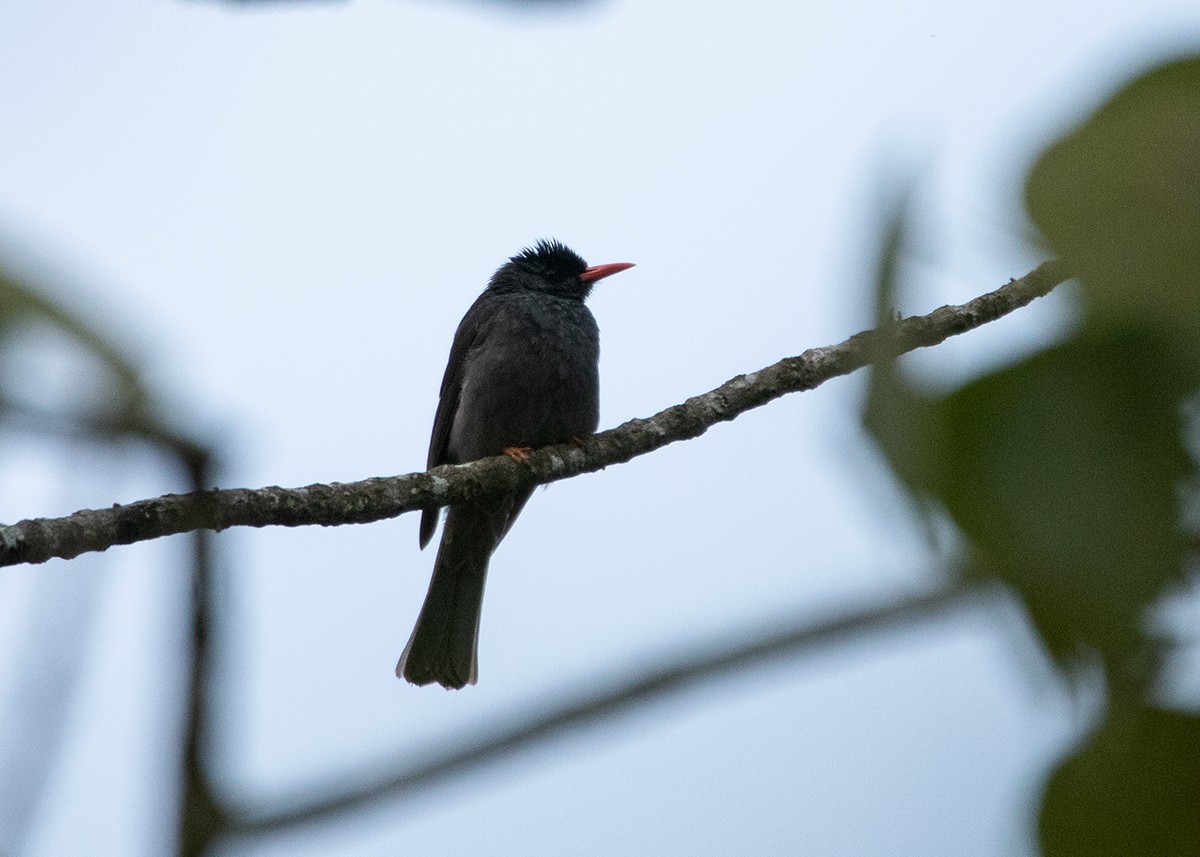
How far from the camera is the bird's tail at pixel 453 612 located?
707 cm

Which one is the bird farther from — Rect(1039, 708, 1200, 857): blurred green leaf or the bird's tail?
Rect(1039, 708, 1200, 857): blurred green leaf

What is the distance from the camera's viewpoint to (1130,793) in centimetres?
71

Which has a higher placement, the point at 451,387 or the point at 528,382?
the point at 451,387

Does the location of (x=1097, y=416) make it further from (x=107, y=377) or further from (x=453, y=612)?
(x=453, y=612)

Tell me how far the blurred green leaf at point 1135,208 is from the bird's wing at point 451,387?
6617 mm

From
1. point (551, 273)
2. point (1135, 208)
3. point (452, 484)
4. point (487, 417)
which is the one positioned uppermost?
point (551, 273)

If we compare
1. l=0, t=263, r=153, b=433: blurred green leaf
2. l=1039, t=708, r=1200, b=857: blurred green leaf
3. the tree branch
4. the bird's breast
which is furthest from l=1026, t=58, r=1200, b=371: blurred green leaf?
the bird's breast

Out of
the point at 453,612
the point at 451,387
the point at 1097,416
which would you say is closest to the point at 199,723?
the point at 1097,416

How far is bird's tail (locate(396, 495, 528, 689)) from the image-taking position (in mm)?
7074

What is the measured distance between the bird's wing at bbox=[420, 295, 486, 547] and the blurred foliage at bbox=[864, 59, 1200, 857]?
6609 mm

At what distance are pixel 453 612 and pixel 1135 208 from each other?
6699 mm

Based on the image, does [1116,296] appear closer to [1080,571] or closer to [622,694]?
[1080,571]

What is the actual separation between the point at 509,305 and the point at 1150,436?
267 inches

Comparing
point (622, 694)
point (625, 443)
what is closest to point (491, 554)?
A: point (625, 443)
